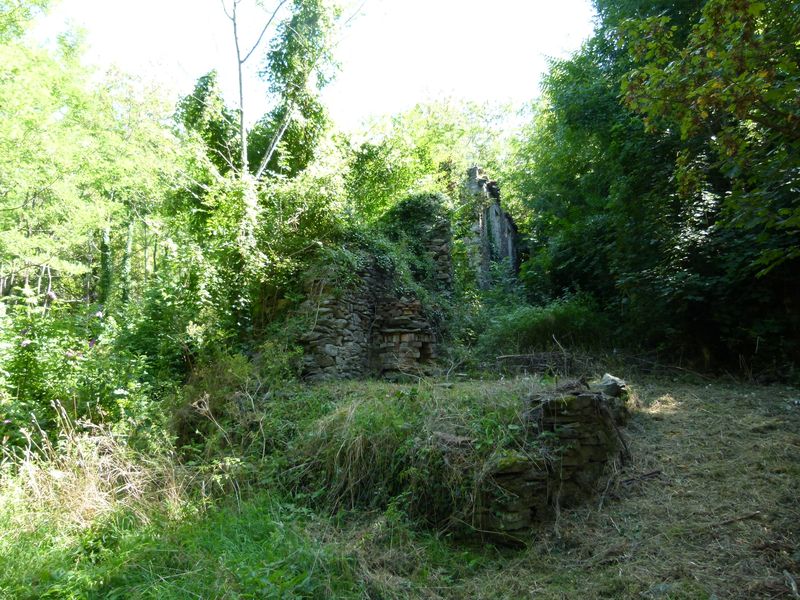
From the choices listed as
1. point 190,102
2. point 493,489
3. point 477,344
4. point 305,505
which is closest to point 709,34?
point 493,489

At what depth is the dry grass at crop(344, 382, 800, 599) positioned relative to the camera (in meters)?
3.13

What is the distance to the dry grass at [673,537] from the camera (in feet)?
10.3

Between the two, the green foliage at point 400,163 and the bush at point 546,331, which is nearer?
the bush at point 546,331

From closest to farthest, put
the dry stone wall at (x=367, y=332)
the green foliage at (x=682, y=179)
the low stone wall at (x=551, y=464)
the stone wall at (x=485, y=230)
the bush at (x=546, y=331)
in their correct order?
1. the green foliage at (x=682, y=179)
2. the low stone wall at (x=551, y=464)
3. the dry stone wall at (x=367, y=332)
4. the bush at (x=546, y=331)
5. the stone wall at (x=485, y=230)

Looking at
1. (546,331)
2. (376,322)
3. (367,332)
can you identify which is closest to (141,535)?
(367,332)

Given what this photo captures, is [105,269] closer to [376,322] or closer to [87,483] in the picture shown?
[376,322]

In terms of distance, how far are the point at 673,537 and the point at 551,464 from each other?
0.95 meters

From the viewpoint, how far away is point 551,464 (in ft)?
13.5

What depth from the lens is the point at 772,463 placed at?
4.34 metres

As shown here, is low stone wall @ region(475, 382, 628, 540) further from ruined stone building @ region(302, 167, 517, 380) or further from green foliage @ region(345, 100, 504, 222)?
green foliage @ region(345, 100, 504, 222)

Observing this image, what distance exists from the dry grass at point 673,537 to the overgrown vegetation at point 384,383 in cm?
2

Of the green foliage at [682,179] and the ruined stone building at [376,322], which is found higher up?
the green foliage at [682,179]

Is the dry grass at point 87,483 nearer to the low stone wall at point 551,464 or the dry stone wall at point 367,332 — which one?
the low stone wall at point 551,464

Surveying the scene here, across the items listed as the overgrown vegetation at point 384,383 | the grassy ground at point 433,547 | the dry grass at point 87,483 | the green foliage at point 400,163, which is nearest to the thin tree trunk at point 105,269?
the overgrown vegetation at point 384,383
